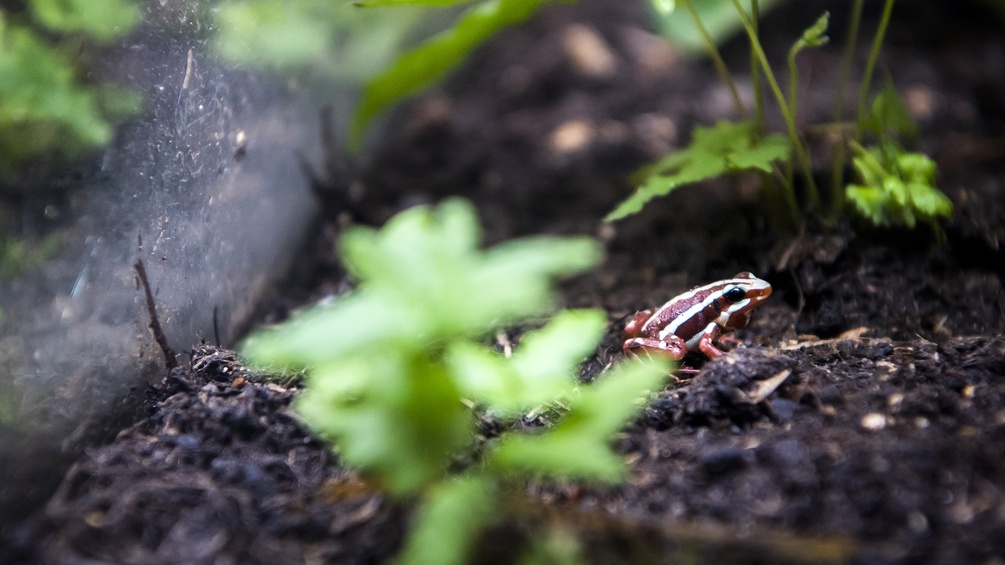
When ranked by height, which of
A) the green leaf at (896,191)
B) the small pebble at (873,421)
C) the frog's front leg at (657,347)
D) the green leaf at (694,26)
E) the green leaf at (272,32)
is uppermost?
the green leaf at (272,32)

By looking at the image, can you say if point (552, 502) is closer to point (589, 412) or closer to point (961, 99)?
point (589, 412)

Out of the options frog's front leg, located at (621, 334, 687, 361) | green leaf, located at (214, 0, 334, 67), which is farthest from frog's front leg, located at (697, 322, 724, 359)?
green leaf, located at (214, 0, 334, 67)

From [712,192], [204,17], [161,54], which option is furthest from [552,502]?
[712,192]

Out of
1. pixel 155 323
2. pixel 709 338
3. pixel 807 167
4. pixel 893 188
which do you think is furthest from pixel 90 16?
pixel 893 188

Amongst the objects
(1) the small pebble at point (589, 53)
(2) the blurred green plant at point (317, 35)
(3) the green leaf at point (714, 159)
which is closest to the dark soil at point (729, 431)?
(3) the green leaf at point (714, 159)

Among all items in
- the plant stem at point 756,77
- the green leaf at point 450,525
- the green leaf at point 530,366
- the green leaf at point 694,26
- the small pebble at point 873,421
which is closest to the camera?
the green leaf at point 450,525

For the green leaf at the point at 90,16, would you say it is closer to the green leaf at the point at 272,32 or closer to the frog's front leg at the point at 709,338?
the green leaf at the point at 272,32
